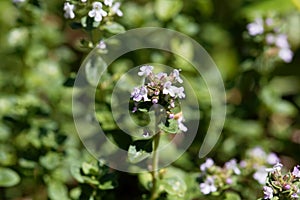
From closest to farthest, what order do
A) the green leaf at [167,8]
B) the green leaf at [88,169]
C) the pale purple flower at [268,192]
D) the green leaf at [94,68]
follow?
1. the pale purple flower at [268,192]
2. the green leaf at [88,169]
3. the green leaf at [94,68]
4. the green leaf at [167,8]

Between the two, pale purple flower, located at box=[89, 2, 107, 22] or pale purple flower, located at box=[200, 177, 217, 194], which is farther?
pale purple flower, located at box=[200, 177, 217, 194]

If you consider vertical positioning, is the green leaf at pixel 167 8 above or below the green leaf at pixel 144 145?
above

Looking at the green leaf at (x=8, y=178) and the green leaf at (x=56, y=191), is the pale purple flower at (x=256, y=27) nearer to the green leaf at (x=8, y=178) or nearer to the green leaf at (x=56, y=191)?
the green leaf at (x=56, y=191)

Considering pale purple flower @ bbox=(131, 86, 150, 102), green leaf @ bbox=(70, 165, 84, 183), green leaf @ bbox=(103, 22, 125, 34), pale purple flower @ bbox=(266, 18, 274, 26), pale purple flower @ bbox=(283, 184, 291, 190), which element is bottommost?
pale purple flower @ bbox=(283, 184, 291, 190)

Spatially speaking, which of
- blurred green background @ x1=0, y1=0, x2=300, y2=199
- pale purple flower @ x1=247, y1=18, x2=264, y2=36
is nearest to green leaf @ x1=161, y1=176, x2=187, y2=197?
blurred green background @ x1=0, y1=0, x2=300, y2=199

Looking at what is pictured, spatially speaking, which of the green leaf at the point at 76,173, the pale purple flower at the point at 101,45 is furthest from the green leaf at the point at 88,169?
the pale purple flower at the point at 101,45

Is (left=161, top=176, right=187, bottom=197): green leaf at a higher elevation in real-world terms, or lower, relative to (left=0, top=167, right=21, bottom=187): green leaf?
lower

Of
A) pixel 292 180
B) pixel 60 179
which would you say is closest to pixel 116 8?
pixel 60 179

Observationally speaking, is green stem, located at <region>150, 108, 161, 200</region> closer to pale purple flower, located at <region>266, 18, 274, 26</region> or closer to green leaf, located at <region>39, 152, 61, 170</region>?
green leaf, located at <region>39, 152, 61, 170</region>

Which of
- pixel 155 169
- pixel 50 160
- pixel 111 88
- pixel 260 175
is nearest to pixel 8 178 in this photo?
pixel 50 160
